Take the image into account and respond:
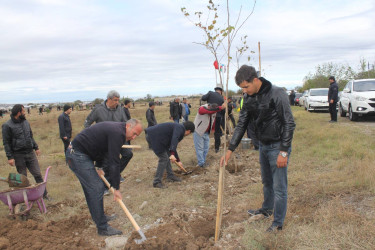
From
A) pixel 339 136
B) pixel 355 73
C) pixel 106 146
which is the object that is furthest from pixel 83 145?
pixel 355 73

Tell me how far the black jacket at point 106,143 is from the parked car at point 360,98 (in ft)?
31.2

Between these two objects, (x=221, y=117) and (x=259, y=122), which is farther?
(x=221, y=117)

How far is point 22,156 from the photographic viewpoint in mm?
4758

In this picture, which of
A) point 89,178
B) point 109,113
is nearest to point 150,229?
point 89,178

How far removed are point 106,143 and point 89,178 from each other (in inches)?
19.3

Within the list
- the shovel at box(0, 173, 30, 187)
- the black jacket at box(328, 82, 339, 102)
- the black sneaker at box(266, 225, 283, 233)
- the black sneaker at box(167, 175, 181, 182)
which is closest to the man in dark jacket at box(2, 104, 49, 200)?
the shovel at box(0, 173, 30, 187)

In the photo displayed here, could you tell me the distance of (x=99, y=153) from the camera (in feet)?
11.6

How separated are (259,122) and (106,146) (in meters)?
1.84

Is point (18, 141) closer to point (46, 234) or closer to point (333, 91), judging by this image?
point (46, 234)

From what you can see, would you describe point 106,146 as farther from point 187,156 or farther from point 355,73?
point 355,73

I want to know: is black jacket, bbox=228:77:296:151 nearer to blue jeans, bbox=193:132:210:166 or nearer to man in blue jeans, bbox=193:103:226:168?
man in blue jeans, bbox=193:103:226:168

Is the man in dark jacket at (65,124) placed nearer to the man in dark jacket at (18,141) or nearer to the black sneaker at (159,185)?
the man in dark jacket at (18,141)

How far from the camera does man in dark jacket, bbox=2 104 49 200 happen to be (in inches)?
181

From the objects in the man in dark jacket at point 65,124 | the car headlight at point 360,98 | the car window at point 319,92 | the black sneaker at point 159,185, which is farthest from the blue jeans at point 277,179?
the car window at point 319,92
